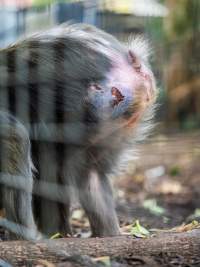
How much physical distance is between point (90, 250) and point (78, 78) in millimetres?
787

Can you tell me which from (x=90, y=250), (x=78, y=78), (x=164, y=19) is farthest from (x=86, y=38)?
(x=164, y=19)

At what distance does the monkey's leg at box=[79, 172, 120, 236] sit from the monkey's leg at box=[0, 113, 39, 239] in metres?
0.46

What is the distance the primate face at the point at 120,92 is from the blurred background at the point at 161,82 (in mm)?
745

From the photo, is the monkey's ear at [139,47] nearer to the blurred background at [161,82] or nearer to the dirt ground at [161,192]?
the blurred background at [161,82]

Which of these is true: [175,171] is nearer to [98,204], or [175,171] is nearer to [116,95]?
[98,204]

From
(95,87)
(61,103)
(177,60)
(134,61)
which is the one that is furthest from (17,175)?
(177,60)

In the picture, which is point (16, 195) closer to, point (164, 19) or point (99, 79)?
point (99, 79)

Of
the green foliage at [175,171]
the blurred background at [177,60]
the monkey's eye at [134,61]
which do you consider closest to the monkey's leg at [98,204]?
the monkey's eye at [134,61]

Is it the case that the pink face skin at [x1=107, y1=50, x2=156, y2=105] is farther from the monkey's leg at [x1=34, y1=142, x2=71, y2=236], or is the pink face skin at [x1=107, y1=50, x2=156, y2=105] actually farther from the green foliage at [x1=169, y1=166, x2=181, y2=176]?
the green foliage at [x1=169, y1=166, x2=181, y2=176]

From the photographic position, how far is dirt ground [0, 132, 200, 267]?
288 cm

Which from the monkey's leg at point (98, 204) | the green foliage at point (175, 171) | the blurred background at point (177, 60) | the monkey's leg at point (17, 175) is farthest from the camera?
the blurred background at point (177, 60)

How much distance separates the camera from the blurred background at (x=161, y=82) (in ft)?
14.2

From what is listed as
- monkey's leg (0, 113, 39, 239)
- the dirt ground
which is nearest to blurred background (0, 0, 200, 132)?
the dirt ground

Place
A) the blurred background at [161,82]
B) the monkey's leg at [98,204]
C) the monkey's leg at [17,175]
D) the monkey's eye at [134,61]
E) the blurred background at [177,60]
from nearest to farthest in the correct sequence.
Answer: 1. the monkey's leg at [17,175]
2. the monkey's eye at [134,61]
3. the monkey's leg at [98,204]
4. the blurred background at [161,82]
5. the blurred background at [177,60]
